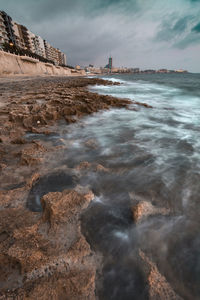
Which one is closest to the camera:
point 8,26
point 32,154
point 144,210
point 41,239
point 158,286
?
point 158,286

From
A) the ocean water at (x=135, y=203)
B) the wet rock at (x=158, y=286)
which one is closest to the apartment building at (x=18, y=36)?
the ocean water at (x=135, y=203)

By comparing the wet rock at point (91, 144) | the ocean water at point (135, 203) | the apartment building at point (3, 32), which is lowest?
the wet rock at point (91, 144)

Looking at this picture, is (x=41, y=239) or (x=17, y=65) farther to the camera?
(x=17, y=65)

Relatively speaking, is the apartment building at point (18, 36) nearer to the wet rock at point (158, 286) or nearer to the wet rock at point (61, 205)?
the wet rock at point (61, 205)

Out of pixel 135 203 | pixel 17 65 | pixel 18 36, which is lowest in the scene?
pixel 135 203

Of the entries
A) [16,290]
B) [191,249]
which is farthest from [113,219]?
[16,290]

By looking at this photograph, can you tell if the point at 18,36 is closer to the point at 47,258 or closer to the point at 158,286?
the point at 47,258

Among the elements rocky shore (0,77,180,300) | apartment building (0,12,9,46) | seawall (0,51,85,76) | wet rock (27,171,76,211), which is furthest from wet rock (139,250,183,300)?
apartment building (0,12,9,46)

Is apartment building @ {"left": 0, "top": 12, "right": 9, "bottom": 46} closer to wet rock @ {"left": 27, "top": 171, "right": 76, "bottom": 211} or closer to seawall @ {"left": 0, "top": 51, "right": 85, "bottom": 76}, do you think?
seawall @ {"left": 0, "top": 51, "right": 85, "bottom": 76}

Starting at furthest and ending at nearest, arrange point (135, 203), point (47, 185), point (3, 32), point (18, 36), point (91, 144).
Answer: point (18, 36) < point (3, 32) < point (91, 144) < point (47, 185) < point (135, 203)

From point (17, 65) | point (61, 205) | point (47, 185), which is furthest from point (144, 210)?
point (17, 65)

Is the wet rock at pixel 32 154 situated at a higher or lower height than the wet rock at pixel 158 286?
higher

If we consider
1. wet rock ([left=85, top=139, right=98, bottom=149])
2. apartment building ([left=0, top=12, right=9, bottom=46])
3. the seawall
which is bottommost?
wet rock ([left=85, top=139, right=98, bottom=149])

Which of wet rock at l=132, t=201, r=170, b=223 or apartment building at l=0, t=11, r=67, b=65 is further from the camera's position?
apartment building at l=0, t=11, r=67, b=65
